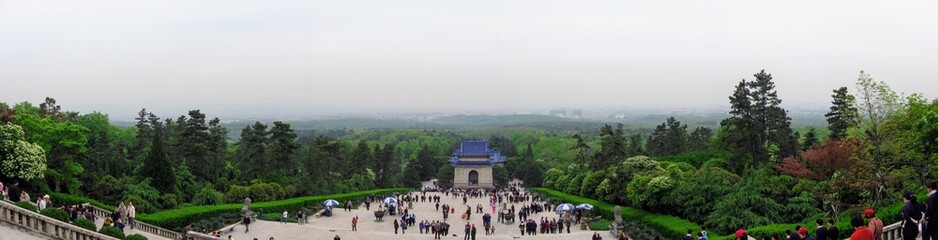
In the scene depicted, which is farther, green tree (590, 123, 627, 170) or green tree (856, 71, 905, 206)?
green tree (590, 123, 627, 170)

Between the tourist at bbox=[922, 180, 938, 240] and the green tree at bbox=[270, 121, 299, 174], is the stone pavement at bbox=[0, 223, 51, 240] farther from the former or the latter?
the green tree at bbox=[270, 121, 299, 174]

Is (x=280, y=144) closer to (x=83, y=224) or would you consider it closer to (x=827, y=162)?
(x=83, y=224)

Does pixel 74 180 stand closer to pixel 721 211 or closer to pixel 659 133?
pixel 721 211

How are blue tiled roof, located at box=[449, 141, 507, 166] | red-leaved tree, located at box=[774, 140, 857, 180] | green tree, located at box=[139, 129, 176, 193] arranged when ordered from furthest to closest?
1. blue tiled roof, located at box=[449, 141, 507, 166]
2. green tree, located at box=[139, 129, 176, 193]
3. red-leaved tree, located at box=[774, 140, 857, 180]

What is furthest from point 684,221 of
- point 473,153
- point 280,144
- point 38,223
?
point 473,153

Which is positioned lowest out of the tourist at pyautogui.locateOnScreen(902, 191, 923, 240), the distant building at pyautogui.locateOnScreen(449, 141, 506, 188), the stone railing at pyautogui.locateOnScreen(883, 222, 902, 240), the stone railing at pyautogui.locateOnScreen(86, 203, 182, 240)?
the distant building at pyautogui.locateOnScreen(449, 141, 506, 188)

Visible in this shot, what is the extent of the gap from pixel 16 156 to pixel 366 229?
55.1 ft

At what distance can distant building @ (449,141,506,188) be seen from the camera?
8581 cm

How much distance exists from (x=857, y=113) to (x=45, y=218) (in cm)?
2766

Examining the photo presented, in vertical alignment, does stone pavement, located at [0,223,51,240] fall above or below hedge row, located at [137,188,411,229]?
above

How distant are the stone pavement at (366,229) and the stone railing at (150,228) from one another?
8.25 ft

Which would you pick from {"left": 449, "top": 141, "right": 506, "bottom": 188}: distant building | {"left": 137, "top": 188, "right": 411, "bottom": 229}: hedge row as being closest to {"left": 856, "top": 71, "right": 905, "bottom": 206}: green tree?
{"left": 137, "top": 188, "right": 411, "bottom": 229}: hedge row

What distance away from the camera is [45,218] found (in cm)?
1936

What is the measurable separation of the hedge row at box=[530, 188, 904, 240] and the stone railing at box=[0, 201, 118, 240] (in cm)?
2028
